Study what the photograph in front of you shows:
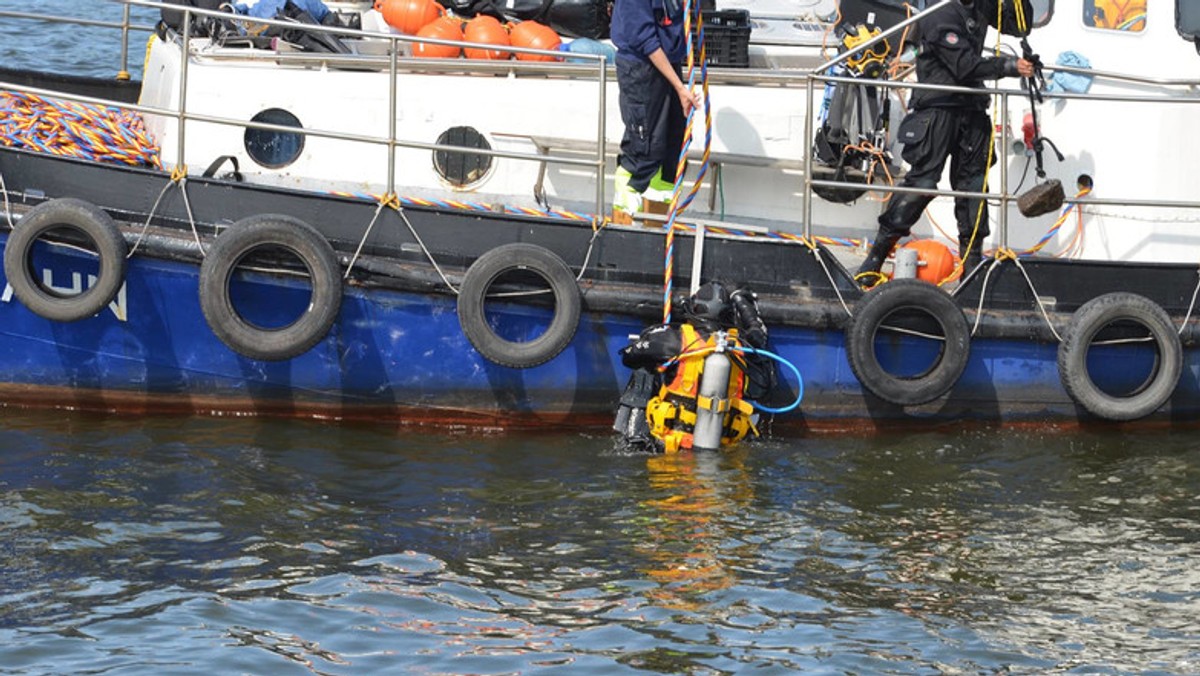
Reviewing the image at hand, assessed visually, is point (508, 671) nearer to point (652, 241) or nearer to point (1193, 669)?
point (1193, 669)

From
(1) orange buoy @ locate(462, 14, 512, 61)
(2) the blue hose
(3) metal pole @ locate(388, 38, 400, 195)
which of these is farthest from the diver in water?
(3) metal pole @ locate(388, 38, 400, 195)

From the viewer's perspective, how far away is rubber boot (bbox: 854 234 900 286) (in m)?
8.14

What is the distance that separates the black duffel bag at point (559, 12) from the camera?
8914mm

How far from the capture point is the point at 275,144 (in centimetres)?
846

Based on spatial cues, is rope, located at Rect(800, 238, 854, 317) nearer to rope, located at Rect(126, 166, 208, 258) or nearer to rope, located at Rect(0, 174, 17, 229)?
rope, located at Rect(126, 166, 208, 258)

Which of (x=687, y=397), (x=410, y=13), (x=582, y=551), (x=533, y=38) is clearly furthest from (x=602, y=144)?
(x=582, y=551)

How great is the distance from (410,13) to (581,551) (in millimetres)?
3573

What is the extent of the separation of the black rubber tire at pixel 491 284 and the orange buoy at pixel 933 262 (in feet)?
5.68

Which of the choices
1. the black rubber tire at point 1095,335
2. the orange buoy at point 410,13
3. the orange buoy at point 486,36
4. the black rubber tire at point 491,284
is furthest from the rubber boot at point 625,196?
the black rubber tire at point 1095,335

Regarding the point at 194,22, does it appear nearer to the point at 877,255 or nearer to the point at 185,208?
the point at 185,208

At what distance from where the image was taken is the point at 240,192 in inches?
310

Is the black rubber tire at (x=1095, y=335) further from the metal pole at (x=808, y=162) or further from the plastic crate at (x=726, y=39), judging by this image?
the plastic crate at (x=726, y=39)

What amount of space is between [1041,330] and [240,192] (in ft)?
12.7

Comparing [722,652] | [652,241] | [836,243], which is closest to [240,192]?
[652,241]
